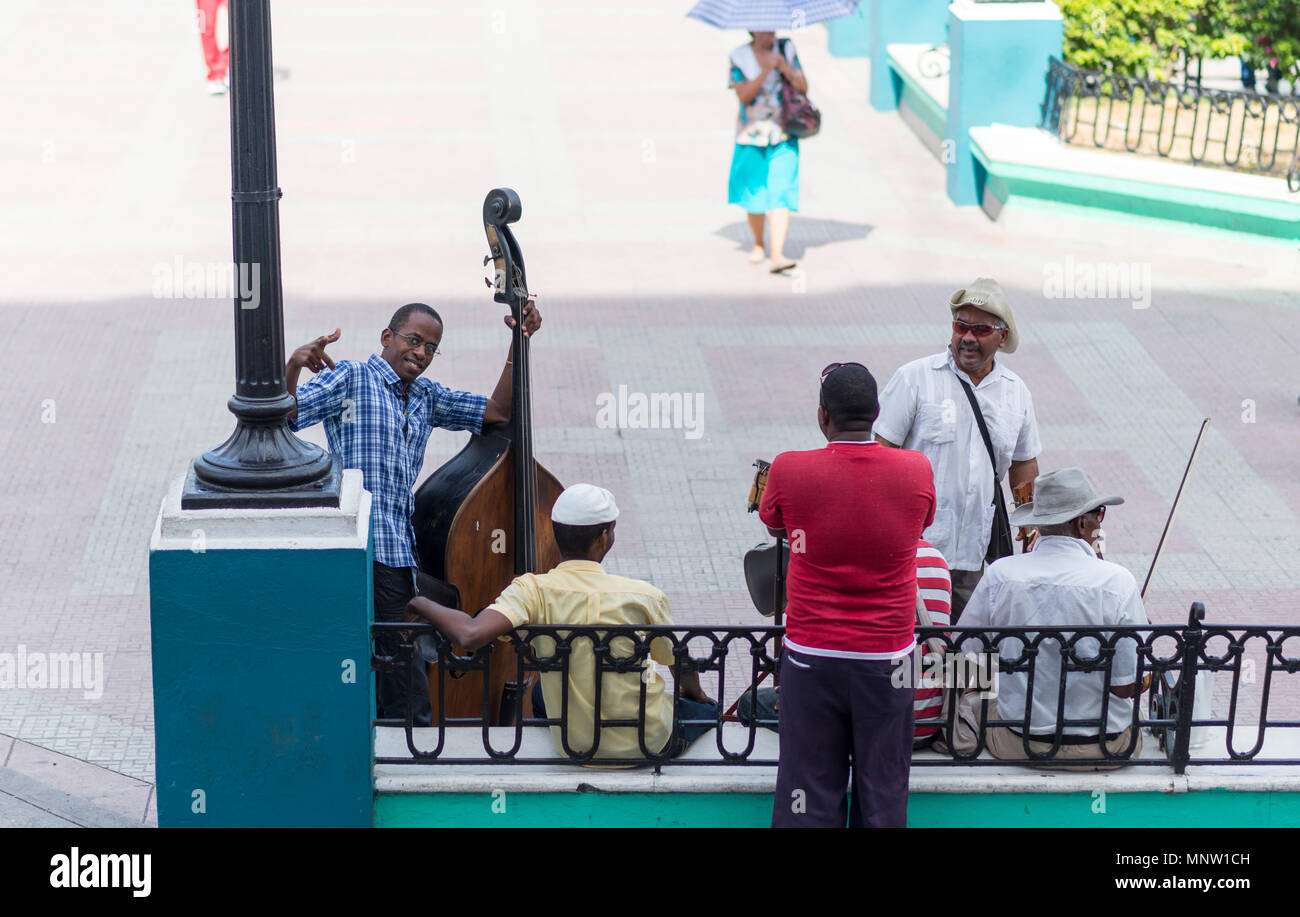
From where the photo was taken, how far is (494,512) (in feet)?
18.4

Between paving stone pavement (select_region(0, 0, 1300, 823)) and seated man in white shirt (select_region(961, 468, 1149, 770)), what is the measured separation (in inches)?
101

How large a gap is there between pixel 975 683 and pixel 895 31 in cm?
1434

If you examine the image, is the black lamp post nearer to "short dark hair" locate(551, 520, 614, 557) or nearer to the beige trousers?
"short dark hair" locate(551, 520, 614, 557)

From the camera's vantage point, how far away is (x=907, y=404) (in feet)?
19.8

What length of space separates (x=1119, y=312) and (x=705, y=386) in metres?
3.39

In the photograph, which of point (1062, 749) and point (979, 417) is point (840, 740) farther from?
point (979, 417)

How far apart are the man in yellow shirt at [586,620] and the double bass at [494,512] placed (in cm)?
43

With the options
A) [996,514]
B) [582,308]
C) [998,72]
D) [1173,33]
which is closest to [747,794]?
[996,514]

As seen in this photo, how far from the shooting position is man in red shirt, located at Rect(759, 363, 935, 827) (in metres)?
4.68

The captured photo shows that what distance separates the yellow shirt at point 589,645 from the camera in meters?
5.04
